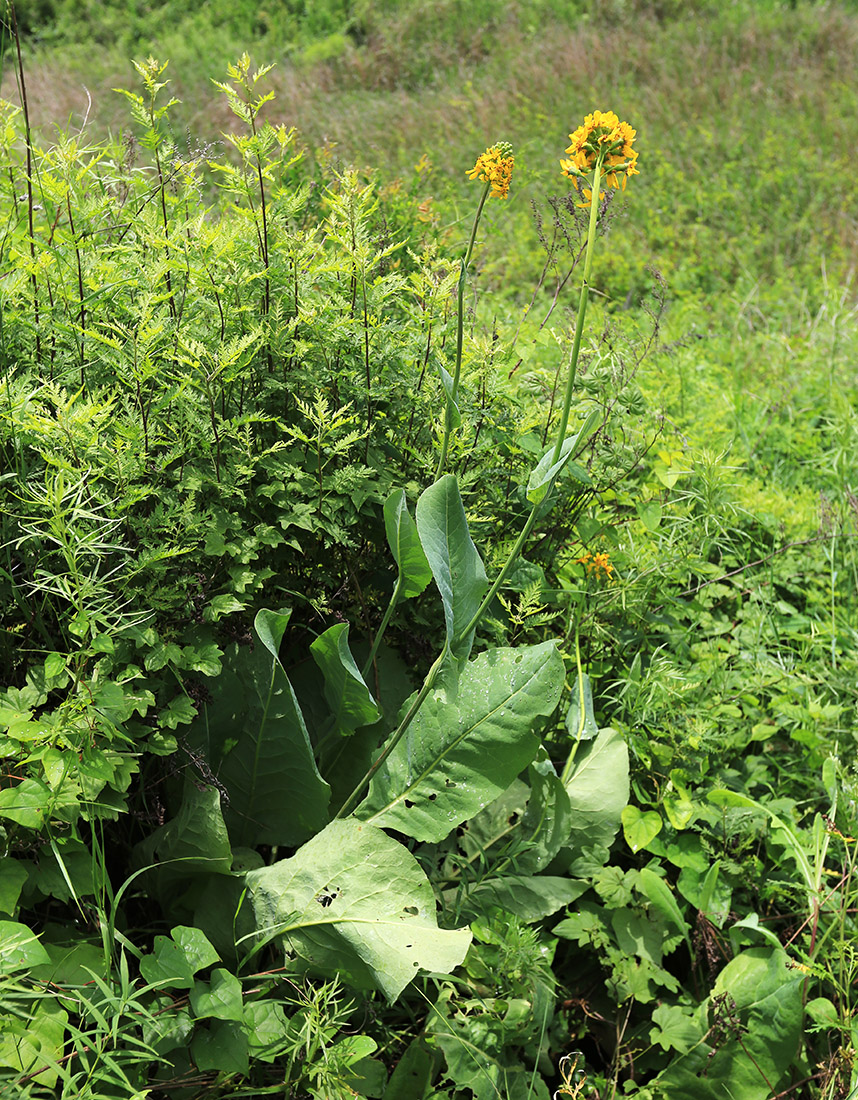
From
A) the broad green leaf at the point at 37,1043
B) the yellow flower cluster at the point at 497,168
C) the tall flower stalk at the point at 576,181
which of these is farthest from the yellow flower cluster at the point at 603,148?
the broad green leaf at the point at 37,1043

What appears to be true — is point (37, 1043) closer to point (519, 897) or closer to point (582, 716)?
point (519, 897)

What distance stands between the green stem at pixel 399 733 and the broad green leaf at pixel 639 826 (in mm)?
603

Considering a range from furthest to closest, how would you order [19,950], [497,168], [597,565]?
[597,565] → [497,168] → [19,950]

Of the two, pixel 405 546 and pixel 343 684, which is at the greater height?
pixel 405 546

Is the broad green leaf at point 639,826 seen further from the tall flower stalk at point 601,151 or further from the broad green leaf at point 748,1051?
the tall flower stalk at point 601,151

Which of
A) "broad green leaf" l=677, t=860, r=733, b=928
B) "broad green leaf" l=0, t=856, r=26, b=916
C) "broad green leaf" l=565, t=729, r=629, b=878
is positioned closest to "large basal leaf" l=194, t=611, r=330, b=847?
"broad green leaf" l=0, t=856, r=26, b=916

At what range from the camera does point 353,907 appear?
4.66ft

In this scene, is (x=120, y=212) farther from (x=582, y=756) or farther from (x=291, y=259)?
(x=582, y=756)

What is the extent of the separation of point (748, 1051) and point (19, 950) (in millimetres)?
1291

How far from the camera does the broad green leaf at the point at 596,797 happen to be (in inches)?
69.9

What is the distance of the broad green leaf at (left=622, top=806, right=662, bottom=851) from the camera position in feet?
6.15

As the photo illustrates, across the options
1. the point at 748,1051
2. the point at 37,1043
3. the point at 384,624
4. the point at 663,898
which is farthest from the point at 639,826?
the point at 37,1043

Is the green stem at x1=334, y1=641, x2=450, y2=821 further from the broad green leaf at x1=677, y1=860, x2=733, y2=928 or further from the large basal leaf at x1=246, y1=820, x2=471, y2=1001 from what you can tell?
the broad green leaf at x1=677, y1=860, x2=733, y2=928

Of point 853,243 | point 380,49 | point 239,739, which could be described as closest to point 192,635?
point 239,739
